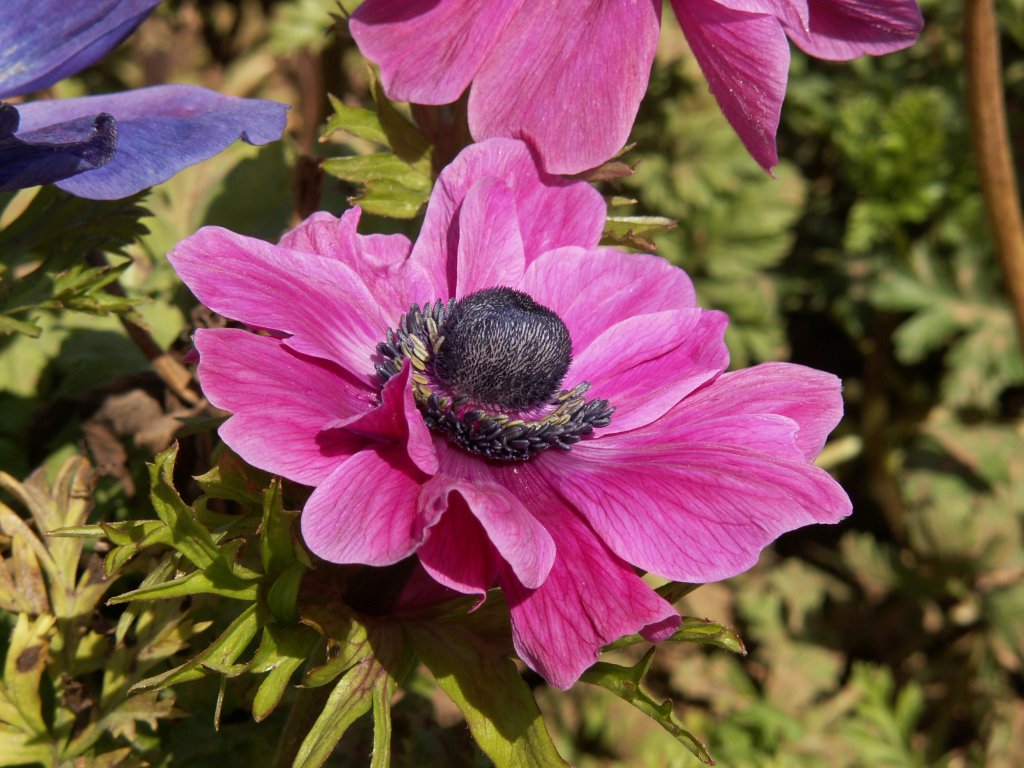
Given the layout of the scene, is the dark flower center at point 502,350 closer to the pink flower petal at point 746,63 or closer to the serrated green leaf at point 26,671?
the pink flower petal at point 746,63

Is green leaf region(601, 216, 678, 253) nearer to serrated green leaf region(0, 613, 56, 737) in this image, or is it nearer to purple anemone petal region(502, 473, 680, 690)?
purple anemone petal region(502, 473, 680, 690)

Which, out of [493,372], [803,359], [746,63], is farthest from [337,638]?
[803,359]

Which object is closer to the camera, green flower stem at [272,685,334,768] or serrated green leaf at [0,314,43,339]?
green flower stem at [272,685,334,768]

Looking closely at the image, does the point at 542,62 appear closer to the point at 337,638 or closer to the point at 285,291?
the point at 285,291

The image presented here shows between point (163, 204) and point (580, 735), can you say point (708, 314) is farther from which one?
point (580, 735)

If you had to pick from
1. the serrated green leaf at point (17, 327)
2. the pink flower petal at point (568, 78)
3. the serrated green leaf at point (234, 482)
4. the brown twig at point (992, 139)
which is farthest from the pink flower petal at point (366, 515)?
the brown twig at point (992, 139)

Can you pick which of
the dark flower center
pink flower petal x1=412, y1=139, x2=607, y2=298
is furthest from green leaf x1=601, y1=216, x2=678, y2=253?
the dark flower center

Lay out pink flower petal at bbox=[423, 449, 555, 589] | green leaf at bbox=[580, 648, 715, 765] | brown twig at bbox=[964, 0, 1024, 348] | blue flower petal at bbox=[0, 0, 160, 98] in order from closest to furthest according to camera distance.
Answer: pink flower petal at bbox=[423, 449, 555, 589]
green leaf at bbox=[580, 648, 715, 765]
blue flower petal at bbox=[0, 0, 160, 98]
brown twig at bbox=[964, 0, 1024, 348]

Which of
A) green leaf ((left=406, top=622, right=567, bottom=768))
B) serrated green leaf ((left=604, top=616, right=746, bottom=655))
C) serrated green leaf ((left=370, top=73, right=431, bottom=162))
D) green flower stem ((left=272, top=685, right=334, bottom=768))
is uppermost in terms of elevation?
serrated green leaf ((left=370, top=73, right=431, bottom=162))
